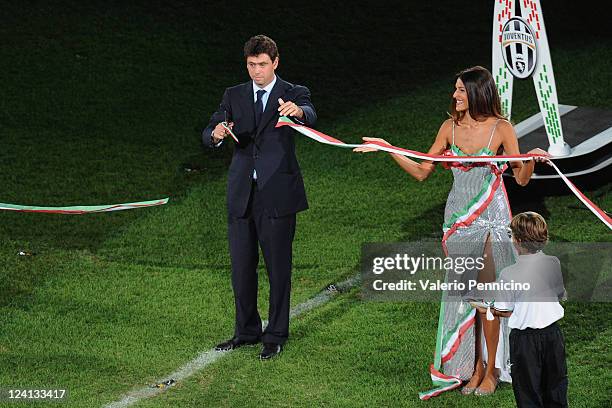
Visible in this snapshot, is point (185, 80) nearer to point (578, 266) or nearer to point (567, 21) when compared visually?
point (567, 21)

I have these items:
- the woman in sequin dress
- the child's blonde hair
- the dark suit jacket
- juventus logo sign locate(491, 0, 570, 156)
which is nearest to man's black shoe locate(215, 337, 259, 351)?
the dark suit jacket

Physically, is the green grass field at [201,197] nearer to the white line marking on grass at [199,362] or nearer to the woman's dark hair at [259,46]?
the white line marking on grass at [199,362]

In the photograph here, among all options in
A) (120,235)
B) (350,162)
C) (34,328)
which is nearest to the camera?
(34,328)

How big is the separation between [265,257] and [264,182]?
489 millimetres

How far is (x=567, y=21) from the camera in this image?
51.0 feet

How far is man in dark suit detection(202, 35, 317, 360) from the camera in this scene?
770cm

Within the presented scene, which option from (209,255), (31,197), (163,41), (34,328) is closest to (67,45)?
(163,41)

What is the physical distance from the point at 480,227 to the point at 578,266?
2285 millimetres

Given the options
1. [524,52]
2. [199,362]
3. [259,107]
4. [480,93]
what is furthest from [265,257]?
[524,52]

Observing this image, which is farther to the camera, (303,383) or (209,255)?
(209,255)

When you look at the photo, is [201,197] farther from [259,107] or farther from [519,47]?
[259,107]

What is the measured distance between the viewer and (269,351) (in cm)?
790

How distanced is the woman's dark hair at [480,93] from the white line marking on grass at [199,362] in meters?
2.16

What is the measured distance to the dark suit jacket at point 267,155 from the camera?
25.3 ft
